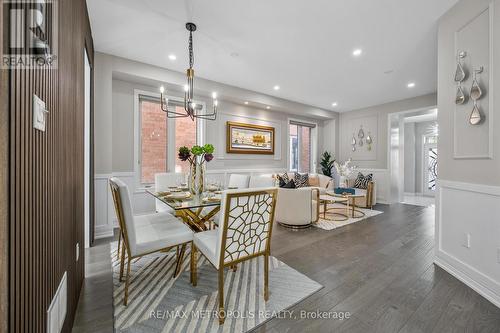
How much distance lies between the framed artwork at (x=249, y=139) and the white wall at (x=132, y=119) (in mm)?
136

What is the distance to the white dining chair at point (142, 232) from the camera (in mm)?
1575

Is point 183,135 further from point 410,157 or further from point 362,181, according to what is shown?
point 410,157

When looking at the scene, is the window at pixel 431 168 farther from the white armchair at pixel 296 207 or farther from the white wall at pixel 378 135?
the white armchair at pixel 296 207

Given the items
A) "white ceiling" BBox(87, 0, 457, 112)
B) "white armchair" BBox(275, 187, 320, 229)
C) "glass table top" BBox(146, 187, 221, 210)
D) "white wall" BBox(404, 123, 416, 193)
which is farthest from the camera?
"white wall" BBox(404, 123, 416, 193)

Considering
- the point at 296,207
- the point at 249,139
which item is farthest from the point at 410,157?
the point at 296,207

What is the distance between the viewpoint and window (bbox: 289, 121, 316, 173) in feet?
21.3

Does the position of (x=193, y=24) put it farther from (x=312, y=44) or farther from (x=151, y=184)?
(x=151, y=184)

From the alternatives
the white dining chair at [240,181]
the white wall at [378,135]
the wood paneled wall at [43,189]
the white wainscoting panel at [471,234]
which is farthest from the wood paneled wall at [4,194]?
the white wall at [378,135]

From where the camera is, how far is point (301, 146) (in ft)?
22.2

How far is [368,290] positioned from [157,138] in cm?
395

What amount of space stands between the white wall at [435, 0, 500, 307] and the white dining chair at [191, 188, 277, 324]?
1.85m

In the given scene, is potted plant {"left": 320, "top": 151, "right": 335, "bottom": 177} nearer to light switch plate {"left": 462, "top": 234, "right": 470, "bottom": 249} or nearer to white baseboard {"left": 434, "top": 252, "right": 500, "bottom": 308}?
white baseboard {"left": 434, "top": 252, "right": 500, "bottom": 308}

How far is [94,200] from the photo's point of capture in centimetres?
292

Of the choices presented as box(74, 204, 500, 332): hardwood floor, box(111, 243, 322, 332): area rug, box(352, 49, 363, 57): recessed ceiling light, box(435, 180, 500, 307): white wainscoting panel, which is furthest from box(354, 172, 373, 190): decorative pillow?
box(111, 243, 322, 332): area rug
